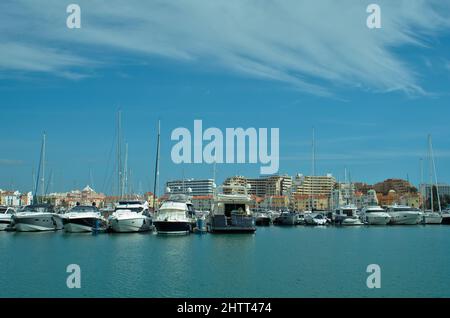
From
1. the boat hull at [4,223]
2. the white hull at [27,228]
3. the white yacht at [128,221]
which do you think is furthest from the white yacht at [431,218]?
the boat hull at [4,223]

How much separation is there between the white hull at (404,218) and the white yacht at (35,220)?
58.9 meters

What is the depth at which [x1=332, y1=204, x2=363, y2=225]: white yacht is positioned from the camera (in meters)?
93.2

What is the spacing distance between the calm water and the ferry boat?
3.92 m

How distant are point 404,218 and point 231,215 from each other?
163 feet

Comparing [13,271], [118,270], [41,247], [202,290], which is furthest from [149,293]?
[41,247]

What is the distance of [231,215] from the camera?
188 feet

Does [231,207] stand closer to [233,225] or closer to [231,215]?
[231,215]

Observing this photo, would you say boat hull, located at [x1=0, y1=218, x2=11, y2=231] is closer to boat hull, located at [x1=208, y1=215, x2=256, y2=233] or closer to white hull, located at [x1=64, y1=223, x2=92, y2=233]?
white hull, located at [x1=64, y1=223, x2=92, y2=233]

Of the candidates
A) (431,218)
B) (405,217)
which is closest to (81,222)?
(405,217)

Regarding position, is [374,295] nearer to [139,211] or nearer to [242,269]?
[242,269]

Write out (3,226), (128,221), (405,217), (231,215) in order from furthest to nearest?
1. (405,217)
2. (3,226)
3. (128,221)
4. (231,215)

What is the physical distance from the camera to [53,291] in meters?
27.1

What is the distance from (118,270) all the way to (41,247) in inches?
619

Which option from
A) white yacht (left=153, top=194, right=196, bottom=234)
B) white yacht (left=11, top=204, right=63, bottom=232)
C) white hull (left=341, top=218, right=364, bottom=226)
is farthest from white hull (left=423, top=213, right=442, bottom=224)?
white yacht (left=11, top=204, right=63, bottom=232)
